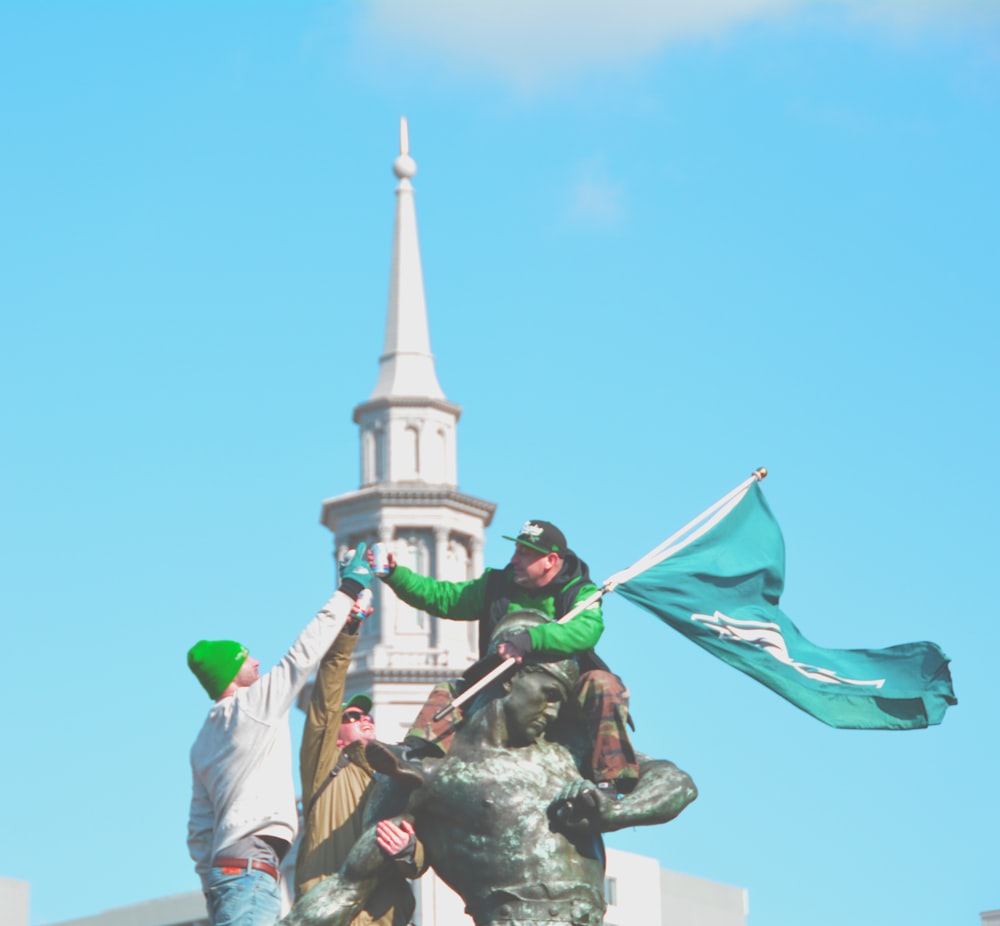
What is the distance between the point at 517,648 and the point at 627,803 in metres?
1.02

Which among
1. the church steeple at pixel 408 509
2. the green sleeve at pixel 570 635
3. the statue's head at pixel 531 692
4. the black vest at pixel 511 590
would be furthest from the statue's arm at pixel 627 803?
the church steeple at pixel 408 509

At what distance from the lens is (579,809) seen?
52.5 ft

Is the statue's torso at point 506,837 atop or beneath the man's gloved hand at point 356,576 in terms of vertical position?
beneath

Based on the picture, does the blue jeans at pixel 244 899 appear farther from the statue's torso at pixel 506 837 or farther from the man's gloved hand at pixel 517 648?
the man's gloved hand at pixel 517 648

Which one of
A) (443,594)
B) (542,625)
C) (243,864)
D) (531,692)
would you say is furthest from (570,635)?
(243,864)

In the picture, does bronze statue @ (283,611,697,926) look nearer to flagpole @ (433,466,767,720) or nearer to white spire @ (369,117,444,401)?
flagpole @ (433,466,767,720)

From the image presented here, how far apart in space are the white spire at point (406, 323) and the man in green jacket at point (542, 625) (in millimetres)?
87134

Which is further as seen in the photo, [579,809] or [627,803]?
[627,803]

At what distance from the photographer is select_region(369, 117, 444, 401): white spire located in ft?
345

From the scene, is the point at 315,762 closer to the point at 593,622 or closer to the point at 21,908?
the point at 593,622

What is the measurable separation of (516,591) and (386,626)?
86.1m

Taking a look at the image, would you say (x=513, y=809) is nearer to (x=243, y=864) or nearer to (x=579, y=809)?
(x=579, y=809)

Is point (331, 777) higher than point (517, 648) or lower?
higher

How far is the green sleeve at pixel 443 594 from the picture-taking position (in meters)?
17.2
